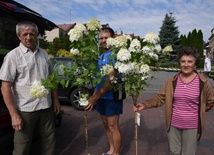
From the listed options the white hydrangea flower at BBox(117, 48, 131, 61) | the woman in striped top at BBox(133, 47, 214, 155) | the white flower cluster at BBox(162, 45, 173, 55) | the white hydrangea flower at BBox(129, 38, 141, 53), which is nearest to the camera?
the white hydrangea flower at BBox(117, 48, 131, 61)

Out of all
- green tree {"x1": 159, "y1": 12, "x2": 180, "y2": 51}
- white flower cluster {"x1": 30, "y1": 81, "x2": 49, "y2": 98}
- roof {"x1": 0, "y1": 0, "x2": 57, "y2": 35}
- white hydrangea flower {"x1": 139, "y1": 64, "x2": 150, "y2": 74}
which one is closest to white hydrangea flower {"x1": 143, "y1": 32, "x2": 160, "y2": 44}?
white hydrangea flower {"x1": 139, "y1": 64, "x2": 150, "y2": 74}

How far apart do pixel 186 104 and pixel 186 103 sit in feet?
0.04

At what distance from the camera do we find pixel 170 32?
33.8 metres

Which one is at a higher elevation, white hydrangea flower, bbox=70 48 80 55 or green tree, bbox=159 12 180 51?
green tree, bbox=159 12 180 51

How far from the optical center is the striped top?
2650 mm

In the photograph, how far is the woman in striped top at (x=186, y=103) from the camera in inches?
104

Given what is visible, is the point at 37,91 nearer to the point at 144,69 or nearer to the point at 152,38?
the point at 144,69

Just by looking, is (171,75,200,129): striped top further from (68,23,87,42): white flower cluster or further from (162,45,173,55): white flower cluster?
(68,23,87,42): white flower cluster

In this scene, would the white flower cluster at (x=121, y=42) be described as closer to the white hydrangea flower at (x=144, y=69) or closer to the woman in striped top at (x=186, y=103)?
the white hydrangea flower at (x=144, y=69)

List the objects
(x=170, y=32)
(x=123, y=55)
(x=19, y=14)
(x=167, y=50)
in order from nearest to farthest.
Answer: (x=123, y=55), (x=167, y=50), (x=19, y=14), (x=170, y=32)

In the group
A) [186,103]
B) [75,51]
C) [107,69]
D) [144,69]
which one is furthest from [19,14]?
[186,103]

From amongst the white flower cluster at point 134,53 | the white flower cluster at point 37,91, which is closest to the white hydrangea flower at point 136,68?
the white flower cluster at point 134,53

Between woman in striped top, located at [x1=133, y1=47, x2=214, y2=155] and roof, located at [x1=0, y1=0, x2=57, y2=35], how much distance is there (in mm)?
2039

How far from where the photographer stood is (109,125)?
3.40 m
